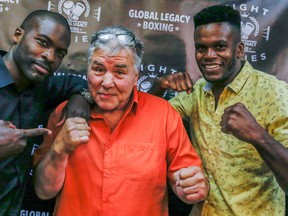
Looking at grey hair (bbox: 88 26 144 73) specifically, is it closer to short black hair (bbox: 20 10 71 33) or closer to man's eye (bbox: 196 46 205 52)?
short black hair (bbox: 20 10 71 33)

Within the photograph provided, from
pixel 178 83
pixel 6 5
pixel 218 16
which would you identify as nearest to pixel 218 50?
pixel 218 16

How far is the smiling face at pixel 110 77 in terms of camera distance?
2449 mm

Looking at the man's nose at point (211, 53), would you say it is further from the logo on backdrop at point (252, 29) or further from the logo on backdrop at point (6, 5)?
the logo on backdrop at point (6, 5)

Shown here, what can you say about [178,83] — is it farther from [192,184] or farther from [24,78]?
[24,78]

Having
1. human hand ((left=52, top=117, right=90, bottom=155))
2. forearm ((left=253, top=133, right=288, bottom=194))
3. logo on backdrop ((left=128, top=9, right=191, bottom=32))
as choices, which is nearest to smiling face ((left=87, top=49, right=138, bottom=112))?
human hand ((left=52, top=117, right=90, bottom=155))

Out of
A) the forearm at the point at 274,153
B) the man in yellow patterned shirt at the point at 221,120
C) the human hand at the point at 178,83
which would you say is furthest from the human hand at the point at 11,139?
the forearm at the point at 274,153

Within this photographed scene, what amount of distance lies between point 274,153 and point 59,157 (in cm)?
108

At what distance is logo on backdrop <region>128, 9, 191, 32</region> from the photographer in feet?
10.7

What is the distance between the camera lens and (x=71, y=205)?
245 cm

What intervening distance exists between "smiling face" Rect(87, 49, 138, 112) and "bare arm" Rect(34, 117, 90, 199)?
0.19 m

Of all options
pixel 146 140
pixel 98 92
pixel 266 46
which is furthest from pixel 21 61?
pixel 266 46

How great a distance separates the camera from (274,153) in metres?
2.40

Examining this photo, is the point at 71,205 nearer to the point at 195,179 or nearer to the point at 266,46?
the point at 195,179

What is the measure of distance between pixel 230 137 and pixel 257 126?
31cm
